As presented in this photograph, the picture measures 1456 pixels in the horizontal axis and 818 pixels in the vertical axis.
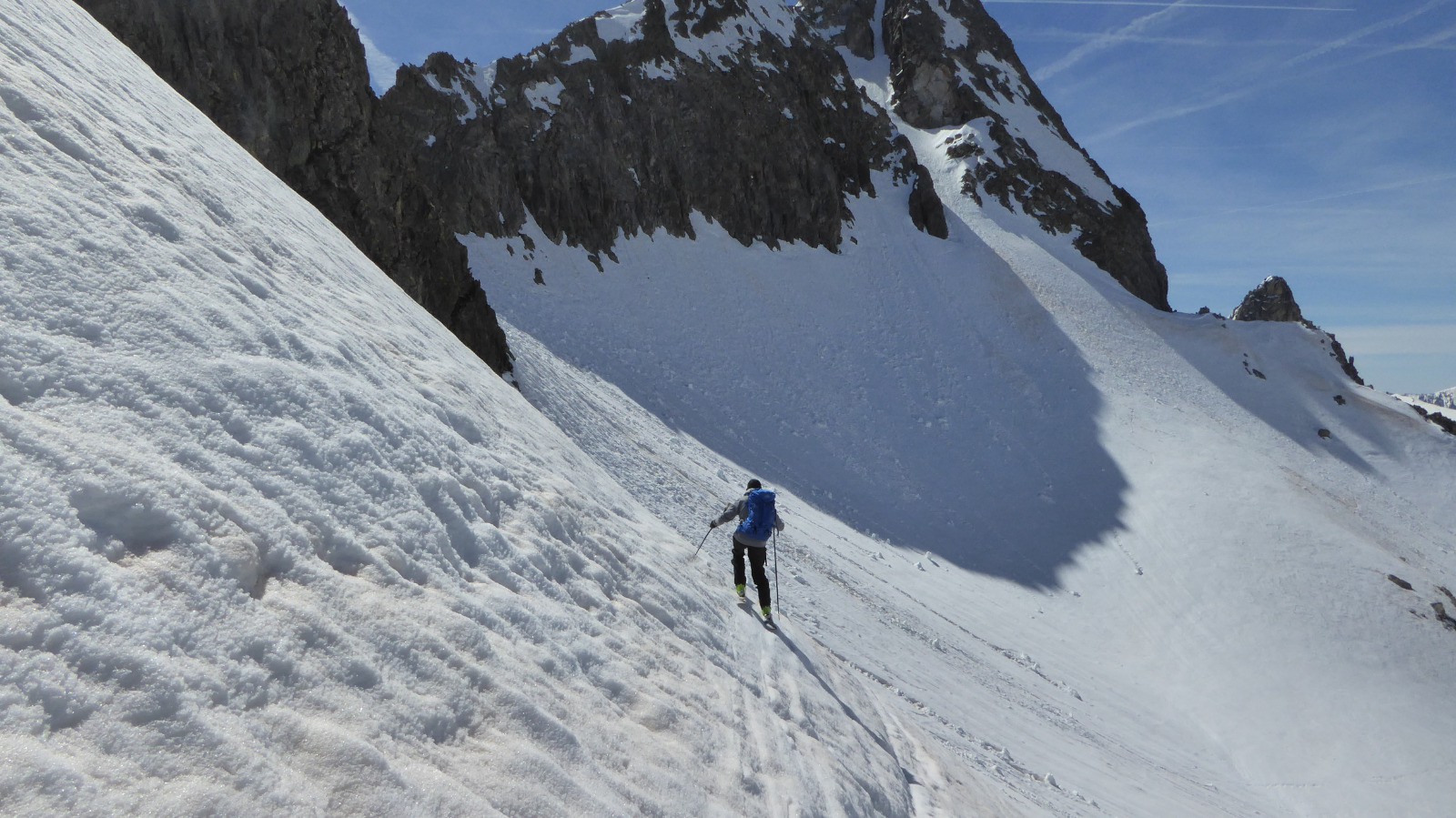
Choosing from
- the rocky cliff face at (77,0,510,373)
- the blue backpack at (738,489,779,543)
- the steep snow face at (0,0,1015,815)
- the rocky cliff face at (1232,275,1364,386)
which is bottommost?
the steep snow face at (0,0,1015,815)

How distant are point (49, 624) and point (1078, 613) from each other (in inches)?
1038

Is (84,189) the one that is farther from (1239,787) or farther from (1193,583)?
(1193,583)

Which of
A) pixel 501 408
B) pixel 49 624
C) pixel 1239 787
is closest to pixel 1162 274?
pixel 1239 787

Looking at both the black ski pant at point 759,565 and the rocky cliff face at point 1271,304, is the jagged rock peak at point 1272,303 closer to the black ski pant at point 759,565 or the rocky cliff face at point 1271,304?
the rocky cliff face at point 1271,304

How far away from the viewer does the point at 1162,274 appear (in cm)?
6462

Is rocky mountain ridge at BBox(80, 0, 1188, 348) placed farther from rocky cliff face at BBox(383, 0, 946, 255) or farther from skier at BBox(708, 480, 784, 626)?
skier at BBox(708, 480, 784, 626)

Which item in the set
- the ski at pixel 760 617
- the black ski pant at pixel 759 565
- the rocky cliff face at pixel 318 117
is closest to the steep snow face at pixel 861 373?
the rocky cliff face at pixel 318 117

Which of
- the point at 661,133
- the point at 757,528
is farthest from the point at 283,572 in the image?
the point at 661,133

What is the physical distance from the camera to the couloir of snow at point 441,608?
3363mm

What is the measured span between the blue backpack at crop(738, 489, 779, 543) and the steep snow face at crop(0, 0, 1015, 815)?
109cm

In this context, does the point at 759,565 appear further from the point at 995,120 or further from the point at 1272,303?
the point at 1272,303

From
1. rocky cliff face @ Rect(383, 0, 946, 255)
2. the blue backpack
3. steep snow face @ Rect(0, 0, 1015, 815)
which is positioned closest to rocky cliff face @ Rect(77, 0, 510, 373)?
rocky cliff face @ Rect(383, 0, 946, 255)

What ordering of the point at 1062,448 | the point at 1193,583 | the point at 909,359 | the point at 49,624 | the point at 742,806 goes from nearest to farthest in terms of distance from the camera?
the point at 49,624 → the point at 742,806 → the point at 1193,583 → the point at 1062,448 → the point at 909,359

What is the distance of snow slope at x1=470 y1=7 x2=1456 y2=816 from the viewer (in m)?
16.9
